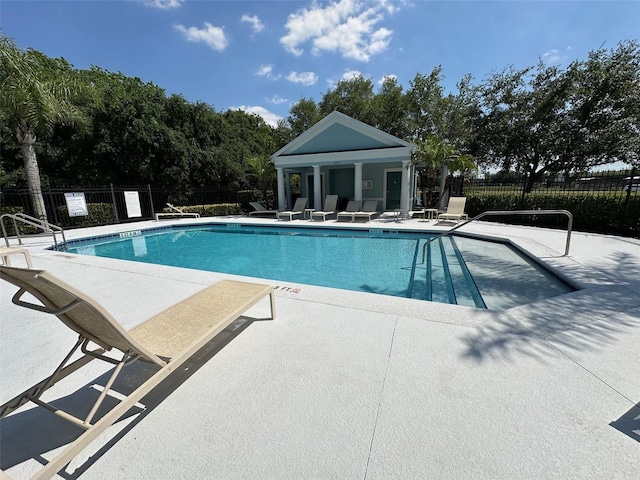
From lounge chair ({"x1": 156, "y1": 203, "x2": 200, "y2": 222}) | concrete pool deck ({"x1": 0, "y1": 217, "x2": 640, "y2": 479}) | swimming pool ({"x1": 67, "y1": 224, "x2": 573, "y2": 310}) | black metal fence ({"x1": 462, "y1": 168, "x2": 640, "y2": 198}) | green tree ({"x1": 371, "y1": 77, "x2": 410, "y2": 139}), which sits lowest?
swimming pool ({"x1": 67, "y1": 224, "x2": 573, "y2": 310})

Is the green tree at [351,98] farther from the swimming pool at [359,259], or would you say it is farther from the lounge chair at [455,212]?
the swimming pool at [359,259]

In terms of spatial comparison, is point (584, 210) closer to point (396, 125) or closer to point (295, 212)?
point (295, 212)

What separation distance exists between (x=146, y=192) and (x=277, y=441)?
1793 centimetres

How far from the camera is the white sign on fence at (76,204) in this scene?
11775mm

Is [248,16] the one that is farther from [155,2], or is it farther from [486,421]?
[486,421]

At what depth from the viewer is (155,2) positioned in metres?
9.99

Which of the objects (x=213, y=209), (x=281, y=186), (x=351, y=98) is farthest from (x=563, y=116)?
(x=213, y=209)

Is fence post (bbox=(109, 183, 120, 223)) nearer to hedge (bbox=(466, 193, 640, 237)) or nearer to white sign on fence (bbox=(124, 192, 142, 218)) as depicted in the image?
white sign on fence (bbox=(124, 192, 142, 218))

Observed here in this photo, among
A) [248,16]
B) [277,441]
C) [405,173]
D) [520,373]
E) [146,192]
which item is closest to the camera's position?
[277,441]

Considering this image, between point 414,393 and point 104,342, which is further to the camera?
point 414,393

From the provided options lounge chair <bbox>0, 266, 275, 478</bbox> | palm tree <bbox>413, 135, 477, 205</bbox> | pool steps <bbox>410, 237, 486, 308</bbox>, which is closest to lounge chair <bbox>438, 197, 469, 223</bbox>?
palm tree <bbox>413, 135, 477, 205</bbox>

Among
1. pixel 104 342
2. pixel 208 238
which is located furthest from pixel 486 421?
pixel 208 238

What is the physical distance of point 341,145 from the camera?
1492cm

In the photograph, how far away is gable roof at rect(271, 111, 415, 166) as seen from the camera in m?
13.5
